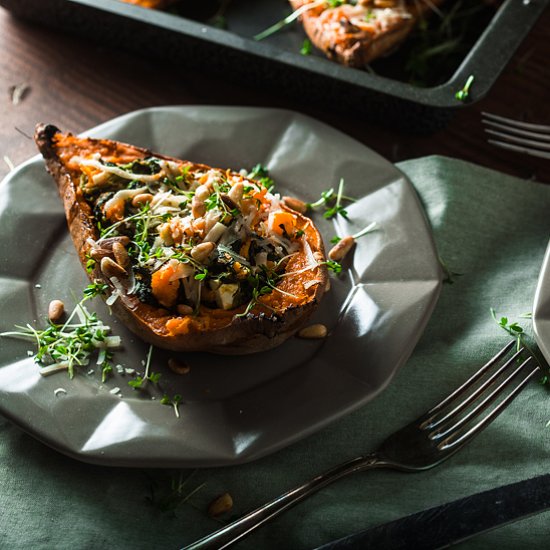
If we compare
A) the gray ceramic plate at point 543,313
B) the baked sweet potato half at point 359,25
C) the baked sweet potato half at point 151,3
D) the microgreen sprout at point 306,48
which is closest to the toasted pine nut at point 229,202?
the gray ceramic plate at point 543,313

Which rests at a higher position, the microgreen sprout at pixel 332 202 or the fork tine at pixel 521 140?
the fork tine at pixel 521 140

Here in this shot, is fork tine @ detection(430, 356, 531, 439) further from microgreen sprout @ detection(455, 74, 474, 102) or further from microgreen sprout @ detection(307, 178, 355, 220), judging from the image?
microgreen sprout @ detection(455, 74, 474, 102)

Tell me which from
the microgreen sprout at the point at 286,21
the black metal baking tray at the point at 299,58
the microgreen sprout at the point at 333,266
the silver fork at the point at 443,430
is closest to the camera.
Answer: the silver fork at the point at 443,430

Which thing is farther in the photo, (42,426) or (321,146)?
(321,146)

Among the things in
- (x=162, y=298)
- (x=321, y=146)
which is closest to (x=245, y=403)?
(x=162, y=298)

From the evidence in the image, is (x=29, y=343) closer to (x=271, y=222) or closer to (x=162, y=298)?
(x=162, y=298)

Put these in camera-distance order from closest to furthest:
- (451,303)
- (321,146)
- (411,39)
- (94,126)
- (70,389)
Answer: (70,389)
(451,303)
(321,146)
(94,126)
(411,39)

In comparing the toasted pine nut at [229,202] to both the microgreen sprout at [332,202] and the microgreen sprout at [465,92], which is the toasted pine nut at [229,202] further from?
the microgreen sprout at [465,92]
